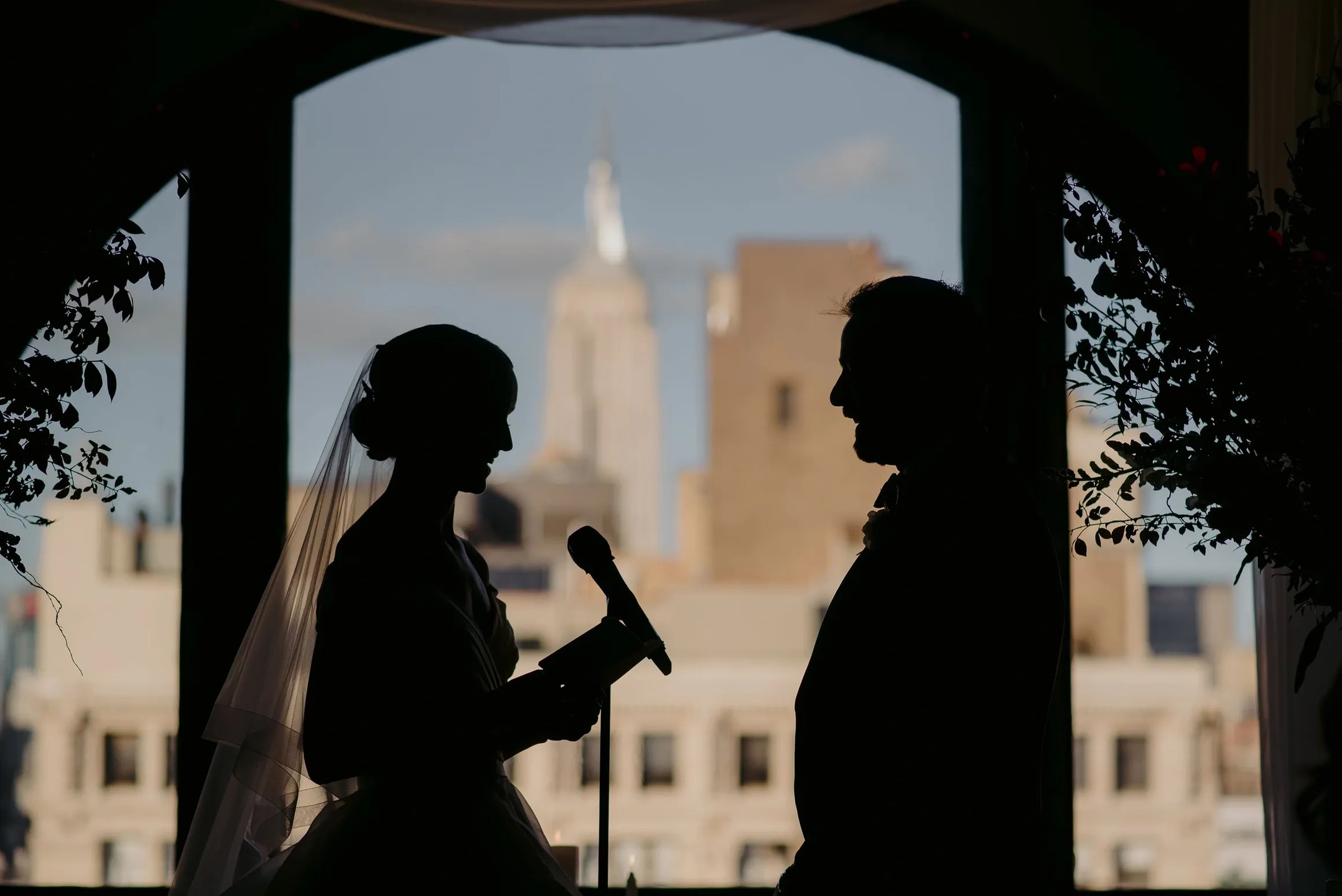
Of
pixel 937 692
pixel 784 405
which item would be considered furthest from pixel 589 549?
pixel 784 405

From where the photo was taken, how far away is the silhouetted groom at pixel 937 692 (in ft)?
4.74

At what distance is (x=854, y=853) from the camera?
145 cm

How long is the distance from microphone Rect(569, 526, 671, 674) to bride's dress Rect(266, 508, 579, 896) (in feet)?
0.71

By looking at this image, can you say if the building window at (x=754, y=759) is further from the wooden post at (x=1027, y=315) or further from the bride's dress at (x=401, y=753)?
the bride's dress at (x=401, y=753)

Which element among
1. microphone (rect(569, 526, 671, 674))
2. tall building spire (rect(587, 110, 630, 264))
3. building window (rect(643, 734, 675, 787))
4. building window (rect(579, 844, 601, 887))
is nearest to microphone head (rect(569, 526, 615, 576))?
microphone (rect(569, 526, 671, 674))

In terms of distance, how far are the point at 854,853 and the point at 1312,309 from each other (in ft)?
3.52

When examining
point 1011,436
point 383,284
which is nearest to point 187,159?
point 383,284

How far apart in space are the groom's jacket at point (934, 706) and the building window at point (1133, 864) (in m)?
1.99

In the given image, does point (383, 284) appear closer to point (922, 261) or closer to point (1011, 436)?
point (922, 261)

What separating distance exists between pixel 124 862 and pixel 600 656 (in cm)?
210

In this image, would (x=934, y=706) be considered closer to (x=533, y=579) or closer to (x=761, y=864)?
(x=761, y=864)

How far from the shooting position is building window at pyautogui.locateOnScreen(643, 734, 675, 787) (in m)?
4.66

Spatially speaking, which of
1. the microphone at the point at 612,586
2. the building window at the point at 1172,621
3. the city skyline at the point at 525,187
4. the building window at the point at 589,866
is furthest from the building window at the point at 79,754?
the building window at the point at 1172,621

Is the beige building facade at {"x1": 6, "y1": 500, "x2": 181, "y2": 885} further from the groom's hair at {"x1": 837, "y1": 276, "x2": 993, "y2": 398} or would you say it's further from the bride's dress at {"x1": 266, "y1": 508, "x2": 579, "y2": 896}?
the groom's hair at {"x1": 837, "y1": 276, "x2": 993, "y2": 398}
